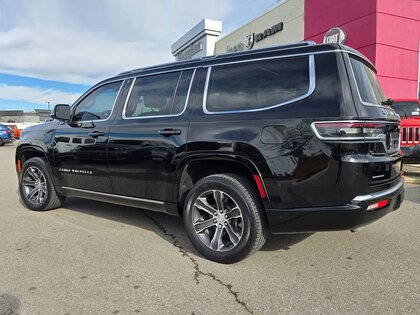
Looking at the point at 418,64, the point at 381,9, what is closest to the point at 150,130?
the point at 381,9

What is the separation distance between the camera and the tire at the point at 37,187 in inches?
210

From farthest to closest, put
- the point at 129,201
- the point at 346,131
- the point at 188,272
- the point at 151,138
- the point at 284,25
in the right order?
the point at 284,25 < the point at 129,201 < the point at 151,138 < the point at 188,272 < the point at 346,131

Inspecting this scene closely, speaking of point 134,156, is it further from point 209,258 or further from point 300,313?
point 300,313

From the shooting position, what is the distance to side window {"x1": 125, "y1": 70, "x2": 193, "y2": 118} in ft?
13.0

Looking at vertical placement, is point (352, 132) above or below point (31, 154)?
above

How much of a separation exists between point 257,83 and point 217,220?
1.37 metres

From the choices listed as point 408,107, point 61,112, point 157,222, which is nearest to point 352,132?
point 157,222

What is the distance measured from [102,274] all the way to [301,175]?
1.99m

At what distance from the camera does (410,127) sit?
874 cm

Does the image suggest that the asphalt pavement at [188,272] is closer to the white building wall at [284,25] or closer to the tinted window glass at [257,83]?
the tinted window glass at [257,83]

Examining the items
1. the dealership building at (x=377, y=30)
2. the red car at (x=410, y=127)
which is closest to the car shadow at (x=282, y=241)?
the red car at (x=410, y=127)

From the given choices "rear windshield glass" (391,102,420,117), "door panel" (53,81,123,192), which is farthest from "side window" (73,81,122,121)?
"rear windshield glass" (391,102,420,117)

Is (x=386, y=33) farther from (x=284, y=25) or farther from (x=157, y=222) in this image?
(x=157, y=222)

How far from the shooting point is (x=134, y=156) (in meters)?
4.09
